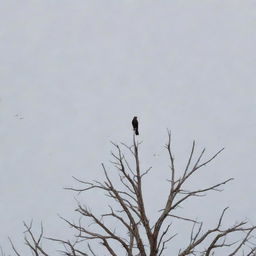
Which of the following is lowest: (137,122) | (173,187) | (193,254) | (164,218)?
(193,254)

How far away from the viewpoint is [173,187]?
7.84 m

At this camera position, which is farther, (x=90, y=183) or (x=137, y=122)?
(x=137, y=122)

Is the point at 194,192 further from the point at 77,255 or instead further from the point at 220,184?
the point at 77,255

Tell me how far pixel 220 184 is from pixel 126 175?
1.48 m

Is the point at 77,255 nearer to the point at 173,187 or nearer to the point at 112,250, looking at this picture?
the point at 112,250

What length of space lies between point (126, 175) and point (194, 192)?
1102 mm

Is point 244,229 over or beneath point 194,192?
Answer: beneath

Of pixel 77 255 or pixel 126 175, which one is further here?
pixel 126 175

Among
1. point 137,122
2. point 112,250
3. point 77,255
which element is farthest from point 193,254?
point 137,122

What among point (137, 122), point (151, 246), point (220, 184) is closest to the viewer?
point (151, 246)

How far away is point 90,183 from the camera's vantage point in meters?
8.02

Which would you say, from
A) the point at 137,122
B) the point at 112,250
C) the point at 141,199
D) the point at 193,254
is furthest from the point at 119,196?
the point at 137,122

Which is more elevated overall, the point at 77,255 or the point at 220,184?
the point at 220,184

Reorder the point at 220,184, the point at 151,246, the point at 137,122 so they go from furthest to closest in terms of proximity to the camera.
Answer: the point at 137,122, the point at 220,184, the point at 151,246
